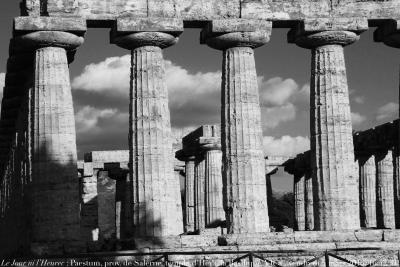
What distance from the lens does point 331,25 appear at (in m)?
43.8

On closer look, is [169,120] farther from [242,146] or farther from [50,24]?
[50,24]

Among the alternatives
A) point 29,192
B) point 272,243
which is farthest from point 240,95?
point 29,192

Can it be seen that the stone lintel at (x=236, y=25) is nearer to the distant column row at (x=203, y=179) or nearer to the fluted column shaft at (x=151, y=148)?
the fluted column shaft at (x=151, y=148)

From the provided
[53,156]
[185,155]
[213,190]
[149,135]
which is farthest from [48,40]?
[185,155]

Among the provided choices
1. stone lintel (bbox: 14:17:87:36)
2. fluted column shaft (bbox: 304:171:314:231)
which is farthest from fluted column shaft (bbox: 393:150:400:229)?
stone lintel (bbox: 14:17:87:36)

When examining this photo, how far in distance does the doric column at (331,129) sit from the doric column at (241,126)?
9.06 feet

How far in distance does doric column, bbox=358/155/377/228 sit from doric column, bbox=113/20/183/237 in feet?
73.1

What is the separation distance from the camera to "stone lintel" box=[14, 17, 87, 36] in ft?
133

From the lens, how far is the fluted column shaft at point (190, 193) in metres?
65.4

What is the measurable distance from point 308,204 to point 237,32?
2269cm

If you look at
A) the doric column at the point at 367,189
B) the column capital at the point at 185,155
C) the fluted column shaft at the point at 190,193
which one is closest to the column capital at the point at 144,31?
the column capital at the point at 185,155

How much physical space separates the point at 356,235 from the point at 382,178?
19118 mm

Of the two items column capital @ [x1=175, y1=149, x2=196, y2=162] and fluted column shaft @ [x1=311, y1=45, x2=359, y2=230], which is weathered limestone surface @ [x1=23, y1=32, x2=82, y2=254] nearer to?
fluted column shaft @ [x1=311, y1=45, x2=359, y2=230]

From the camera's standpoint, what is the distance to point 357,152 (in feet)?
204
